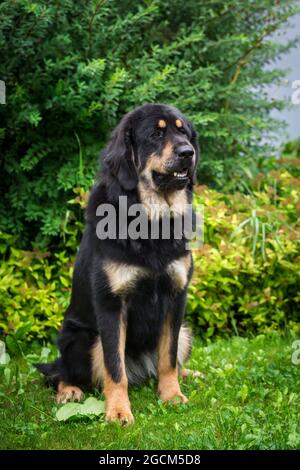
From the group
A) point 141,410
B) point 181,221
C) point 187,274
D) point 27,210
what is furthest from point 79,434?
point 27,210

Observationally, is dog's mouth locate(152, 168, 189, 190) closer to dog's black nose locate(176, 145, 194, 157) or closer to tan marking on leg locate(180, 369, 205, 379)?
dog's black nose locate(176, 145, 194, 157)

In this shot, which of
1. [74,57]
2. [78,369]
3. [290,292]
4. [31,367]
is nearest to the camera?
[78,369]

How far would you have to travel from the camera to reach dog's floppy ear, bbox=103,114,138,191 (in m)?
3.89

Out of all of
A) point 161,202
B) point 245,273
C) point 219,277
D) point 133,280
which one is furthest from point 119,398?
point 245,273

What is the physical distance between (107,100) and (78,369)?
2597mm

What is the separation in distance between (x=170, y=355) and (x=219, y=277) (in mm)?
1803

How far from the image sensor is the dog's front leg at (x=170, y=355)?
4027 mm

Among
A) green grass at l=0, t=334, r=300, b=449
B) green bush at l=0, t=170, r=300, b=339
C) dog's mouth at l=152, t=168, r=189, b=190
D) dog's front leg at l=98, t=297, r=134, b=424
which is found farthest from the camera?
green bush at l=0, t=170, r=300, b=339

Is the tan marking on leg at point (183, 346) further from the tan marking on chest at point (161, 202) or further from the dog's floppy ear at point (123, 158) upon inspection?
the dog's floppy ear at point (123, 158)

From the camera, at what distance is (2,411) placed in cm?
387

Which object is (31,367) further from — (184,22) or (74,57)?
(184,22)

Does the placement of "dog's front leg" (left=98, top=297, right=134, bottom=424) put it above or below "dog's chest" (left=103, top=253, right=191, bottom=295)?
below

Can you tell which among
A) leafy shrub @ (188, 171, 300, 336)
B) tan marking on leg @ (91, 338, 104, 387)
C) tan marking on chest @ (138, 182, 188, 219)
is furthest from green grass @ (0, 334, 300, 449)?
tan marking on chest @ (138, 182, 188, 219)

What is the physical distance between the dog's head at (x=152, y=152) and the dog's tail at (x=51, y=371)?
1354 mm
